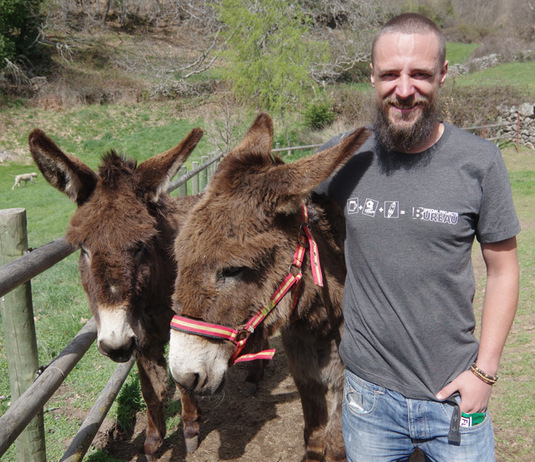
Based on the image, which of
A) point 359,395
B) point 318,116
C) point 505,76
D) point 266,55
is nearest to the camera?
point 359,395

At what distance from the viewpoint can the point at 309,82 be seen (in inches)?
867

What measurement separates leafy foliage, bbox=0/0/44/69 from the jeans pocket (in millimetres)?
31535

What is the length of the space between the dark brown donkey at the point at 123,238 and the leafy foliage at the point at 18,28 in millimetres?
29722

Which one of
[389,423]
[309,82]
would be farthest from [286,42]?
[389,423]

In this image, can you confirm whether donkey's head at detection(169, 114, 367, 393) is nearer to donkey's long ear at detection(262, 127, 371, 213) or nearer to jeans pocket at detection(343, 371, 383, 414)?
donkey's long ear at detection(262, 127, 371, 213)

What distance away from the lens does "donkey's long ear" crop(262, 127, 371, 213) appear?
1.86m

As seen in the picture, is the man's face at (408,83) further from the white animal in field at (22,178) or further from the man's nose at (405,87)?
the white animal in field at (22,178)

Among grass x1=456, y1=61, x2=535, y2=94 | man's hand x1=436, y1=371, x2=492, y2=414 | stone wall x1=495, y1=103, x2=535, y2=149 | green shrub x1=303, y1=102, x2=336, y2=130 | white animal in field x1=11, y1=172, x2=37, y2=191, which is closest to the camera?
man's hand x1=436, y1=371, x2=492, y2=414

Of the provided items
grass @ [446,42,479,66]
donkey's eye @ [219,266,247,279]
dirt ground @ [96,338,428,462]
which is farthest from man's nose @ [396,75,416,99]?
grass @ [446,42,479,66]

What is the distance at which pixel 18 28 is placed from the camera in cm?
2967

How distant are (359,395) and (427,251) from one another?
0.67 metres

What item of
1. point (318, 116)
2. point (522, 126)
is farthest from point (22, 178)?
point (522, 126)

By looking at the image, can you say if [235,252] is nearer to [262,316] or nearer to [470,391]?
[262,316]

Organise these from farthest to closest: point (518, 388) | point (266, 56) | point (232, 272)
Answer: point (266, 56) < point (518, 388) < point (232, 272)
